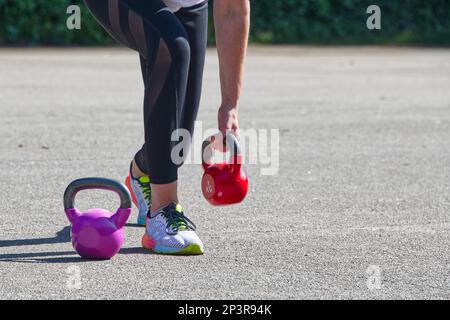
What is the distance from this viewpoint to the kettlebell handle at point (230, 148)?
16.4 feet

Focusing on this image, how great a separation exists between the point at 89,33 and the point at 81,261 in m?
17.6

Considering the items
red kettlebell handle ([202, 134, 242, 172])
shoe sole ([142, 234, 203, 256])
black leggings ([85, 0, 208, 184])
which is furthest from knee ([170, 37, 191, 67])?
shoe sole ([142, 234, 203, 256])

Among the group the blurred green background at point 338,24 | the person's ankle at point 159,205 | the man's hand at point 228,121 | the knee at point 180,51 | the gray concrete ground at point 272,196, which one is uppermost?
the knee at point 180,51

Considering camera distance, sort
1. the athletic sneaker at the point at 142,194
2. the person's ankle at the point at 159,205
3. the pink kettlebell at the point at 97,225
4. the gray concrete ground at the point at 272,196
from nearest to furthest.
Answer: the gray concrete ground at the point at 272,196, the pink kettlebell at the point at 97,225, the person's ankle at the point at 159,205, the athletic sneaker at the point at 142,194

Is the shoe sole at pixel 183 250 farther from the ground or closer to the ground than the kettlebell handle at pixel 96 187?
closer to the ground

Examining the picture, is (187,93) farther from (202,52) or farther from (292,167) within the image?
(292,167)

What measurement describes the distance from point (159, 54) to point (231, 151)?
0.52 m

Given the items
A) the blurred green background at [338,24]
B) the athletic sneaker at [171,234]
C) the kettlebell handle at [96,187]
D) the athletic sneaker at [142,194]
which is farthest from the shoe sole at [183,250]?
the blurred green background at [338,24]

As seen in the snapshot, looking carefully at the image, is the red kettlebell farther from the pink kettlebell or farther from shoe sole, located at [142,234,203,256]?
the pink kettlebell

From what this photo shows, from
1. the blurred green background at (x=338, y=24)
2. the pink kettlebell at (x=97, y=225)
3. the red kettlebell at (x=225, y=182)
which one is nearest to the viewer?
the pink kettlebell at (x=97, y=225)

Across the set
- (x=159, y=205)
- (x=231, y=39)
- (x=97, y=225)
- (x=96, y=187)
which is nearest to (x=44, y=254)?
(x=97, y=225)

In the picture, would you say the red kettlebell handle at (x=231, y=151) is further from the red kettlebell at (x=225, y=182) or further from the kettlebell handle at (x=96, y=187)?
the kettlebell handle at (x=96, y=187)

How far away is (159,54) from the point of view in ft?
16.4
